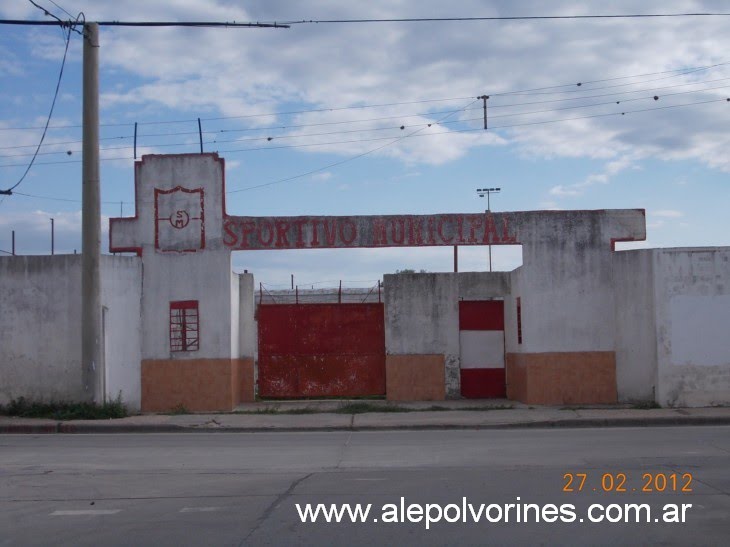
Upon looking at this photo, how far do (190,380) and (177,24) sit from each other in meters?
8.13

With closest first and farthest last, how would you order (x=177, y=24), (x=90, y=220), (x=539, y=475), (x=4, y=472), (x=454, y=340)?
(x=539, y=475)
(x=4, y=472)
(x=177, y=24)
(x=90, y=220)
(x=454, y=340)

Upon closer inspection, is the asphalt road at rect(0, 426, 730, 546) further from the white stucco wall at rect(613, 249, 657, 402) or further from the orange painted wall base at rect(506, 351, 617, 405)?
the orange painted wall base at rect(506, 351, 617, 405)

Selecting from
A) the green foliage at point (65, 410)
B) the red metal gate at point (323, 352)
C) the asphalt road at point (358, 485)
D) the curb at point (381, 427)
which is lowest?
the curb at point (381, 427)

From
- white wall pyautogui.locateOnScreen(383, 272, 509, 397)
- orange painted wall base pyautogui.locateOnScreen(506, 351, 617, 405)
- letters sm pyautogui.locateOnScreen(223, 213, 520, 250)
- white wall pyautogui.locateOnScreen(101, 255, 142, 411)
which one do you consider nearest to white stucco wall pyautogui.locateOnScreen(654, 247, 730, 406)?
orange painted wall base pyautogui.locateOnScreen(506, 351, 617, 405)

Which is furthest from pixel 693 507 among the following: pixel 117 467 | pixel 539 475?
pixel 117 467

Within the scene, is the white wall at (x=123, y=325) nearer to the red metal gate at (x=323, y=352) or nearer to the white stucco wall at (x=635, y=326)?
the red metal gate at (x=323, y=352)

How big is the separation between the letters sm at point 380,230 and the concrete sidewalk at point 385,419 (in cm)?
391

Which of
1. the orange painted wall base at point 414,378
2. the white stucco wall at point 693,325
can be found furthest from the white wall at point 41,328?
the white stucco wall at point 693,325

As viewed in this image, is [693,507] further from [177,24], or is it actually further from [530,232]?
[177,24]

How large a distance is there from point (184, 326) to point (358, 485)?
10892mm

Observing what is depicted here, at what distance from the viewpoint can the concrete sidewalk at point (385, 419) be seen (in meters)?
18.6

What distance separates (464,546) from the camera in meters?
8.15

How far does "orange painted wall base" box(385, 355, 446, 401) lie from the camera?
74.2ft
